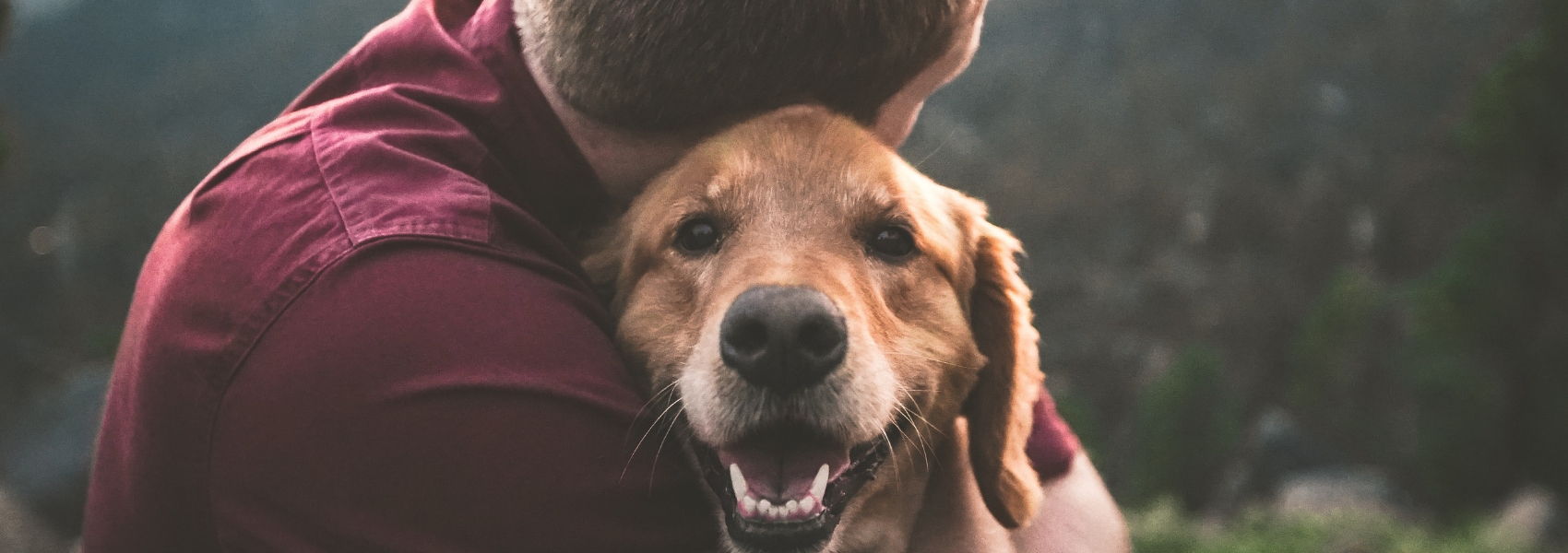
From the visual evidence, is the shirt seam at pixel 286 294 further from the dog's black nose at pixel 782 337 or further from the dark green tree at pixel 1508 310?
the dark green tree at pixel 1508 310

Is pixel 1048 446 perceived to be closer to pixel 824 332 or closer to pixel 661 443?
pixel 824 332

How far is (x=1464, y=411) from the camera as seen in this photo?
11.6 meters

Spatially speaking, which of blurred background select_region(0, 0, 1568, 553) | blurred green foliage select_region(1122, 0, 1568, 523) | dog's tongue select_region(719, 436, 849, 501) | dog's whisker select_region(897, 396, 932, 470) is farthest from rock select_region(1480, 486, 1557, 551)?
dog's tongue select_region(719, 436, 849, 501)

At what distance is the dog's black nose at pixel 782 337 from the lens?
82.3 inches

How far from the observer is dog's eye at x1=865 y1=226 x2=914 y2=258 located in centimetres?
256

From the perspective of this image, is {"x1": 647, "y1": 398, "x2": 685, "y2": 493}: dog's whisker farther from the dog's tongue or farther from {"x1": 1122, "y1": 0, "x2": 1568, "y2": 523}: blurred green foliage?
{"x1": 1122, "y1": 0, "x2": 1568, "y2": 523}: blurred green foliage

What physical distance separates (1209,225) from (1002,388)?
45.3 ft

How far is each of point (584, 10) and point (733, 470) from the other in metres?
0.94

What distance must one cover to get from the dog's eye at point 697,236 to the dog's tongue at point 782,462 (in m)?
0.48

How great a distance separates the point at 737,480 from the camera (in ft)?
7.31

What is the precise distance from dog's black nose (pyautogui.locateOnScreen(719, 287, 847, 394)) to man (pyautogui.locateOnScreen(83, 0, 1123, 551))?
0.22m

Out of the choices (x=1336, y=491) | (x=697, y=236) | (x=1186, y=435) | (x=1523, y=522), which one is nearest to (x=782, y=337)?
(x=697, y=236)

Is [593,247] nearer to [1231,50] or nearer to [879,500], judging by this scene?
[879,500]

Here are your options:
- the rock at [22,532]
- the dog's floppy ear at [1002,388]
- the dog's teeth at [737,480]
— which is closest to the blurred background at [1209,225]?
the rock at [22,532]
